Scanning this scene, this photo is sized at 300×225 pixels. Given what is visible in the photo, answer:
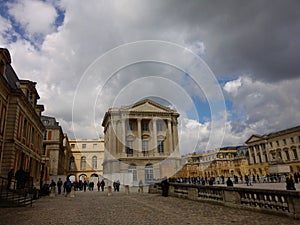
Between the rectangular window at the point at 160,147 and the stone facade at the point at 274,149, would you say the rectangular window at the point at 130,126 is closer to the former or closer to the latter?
the rectangular window at the point at 160,147

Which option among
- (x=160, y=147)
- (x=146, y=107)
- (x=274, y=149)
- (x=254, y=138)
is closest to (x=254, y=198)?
(x=160, y=147)

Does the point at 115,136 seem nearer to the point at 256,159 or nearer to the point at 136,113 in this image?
the point at 136,113

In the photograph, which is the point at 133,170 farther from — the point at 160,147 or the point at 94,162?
the point at 94,162

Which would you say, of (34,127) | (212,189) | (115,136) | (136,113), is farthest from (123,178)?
(212,189)

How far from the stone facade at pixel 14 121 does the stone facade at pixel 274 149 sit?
161ft

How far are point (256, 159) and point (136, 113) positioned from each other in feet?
141

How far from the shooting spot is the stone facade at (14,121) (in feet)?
60.1

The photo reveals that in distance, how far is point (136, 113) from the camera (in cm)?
5309

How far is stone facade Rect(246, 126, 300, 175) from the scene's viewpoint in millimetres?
61406

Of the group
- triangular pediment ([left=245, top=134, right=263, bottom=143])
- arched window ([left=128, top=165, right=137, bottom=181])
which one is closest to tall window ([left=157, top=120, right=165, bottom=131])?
arched window ([left=128, top=165, right=137, bottom=181])

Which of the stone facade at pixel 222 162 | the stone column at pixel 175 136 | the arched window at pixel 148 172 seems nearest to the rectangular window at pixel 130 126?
the arched window at pixel 148 172

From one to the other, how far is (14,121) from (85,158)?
5354 cm

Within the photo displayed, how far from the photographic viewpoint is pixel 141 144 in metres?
51.8

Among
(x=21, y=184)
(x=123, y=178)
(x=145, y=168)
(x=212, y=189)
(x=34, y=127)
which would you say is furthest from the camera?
(x=145, y=168)
